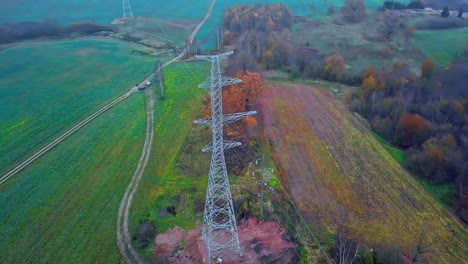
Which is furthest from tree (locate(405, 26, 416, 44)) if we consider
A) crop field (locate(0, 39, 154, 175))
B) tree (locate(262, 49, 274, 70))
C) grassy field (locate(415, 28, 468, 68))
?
crop field (locate(0, 39, 154, 175))

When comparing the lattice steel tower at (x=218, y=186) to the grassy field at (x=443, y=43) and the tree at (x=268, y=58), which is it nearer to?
the tree at (x=268, y=58)

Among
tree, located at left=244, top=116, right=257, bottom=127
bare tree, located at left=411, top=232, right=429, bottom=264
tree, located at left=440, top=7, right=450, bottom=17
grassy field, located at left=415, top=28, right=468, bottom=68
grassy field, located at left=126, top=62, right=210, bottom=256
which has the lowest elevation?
bare tree, located at left=411, top=232, right=429, bottom=264

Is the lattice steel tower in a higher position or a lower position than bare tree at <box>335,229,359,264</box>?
higher

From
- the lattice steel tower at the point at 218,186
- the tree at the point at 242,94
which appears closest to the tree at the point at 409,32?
the tree at the point at 242,94

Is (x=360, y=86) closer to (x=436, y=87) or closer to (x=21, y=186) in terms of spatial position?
(x=436, y=87)

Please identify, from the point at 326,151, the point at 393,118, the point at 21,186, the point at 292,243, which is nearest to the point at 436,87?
the point at 393,118

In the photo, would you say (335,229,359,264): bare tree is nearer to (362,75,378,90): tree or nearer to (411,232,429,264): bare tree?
(411,232,429,264): bare tree

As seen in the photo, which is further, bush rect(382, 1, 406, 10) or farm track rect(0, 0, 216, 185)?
bush rect(382, 1, 406, 10)
